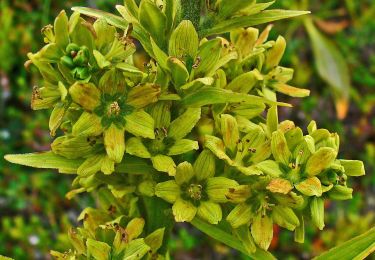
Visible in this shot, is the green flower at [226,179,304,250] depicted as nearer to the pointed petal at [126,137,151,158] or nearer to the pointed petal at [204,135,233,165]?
the pointed petal at [204,135,233,165]

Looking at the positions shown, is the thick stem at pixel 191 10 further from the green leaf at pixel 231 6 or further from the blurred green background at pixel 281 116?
the blurred green background at pixel 281 116

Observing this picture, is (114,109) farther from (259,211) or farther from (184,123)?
(259,211)

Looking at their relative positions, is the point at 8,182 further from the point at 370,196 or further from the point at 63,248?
the point at 370,196

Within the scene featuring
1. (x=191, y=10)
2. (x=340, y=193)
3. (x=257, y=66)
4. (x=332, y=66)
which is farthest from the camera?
(x=332, y=66)

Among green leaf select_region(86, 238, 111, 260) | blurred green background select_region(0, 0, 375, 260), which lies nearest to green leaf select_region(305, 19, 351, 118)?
blurred green background select_region(0, 0, 375, 260)

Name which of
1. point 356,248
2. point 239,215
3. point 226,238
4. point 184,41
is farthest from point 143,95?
point 356,248

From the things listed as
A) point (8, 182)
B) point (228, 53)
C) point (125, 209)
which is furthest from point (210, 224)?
point (8, 182)
